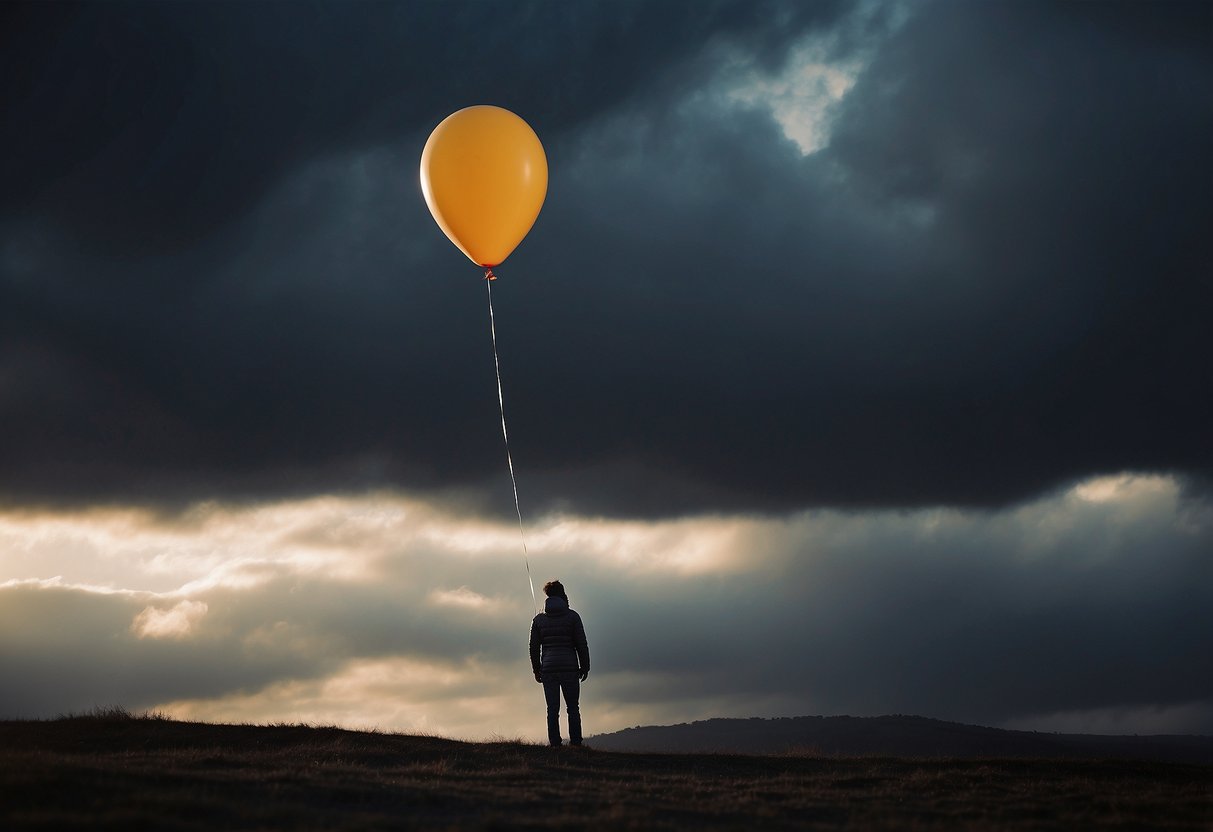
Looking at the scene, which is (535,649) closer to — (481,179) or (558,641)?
(558,641)

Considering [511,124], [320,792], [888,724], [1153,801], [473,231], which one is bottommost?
[888,724]

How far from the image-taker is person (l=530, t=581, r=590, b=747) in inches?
768

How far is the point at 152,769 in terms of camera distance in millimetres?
13352

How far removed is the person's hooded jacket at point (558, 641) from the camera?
19531 millimetres

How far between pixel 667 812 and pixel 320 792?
4.07 meters

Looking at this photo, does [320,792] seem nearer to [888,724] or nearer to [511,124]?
[511,124]

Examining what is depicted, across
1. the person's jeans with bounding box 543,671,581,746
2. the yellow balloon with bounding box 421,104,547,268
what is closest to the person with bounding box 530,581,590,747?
the person's jeans with bounding box 543,671,581,746

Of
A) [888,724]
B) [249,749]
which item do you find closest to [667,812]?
[249,749]

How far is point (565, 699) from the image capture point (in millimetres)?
19703

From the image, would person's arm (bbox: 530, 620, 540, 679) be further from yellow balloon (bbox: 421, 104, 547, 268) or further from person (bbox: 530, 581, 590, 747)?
yellow balloon (bbox: 421, 104, 547, 268)

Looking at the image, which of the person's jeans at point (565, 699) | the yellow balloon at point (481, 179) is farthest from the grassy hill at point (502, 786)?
the yellow balloon at point (481, 179)

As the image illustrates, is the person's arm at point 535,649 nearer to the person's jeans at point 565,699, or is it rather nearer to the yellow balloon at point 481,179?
the person's jeans at point 565,699

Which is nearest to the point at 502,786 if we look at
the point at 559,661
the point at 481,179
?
the point at 559,661

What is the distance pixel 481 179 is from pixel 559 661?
911cm
